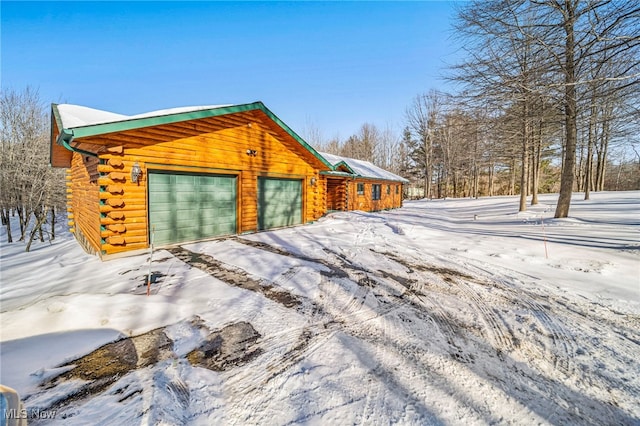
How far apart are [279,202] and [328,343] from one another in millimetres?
7543

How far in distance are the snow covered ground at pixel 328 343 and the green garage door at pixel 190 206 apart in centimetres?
169

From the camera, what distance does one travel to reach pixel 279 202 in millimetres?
9805

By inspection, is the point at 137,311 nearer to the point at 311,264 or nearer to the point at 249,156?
the point at 311,264

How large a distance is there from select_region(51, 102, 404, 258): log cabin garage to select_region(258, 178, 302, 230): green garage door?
37mm

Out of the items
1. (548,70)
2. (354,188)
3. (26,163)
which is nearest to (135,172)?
(548,70)

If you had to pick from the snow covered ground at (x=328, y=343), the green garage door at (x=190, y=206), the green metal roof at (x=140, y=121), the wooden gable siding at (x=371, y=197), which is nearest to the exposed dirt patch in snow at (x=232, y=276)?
the snow covered ground at (x=328, y=343)

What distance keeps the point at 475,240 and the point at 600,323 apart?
15.5 ft

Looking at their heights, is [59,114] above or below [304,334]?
above

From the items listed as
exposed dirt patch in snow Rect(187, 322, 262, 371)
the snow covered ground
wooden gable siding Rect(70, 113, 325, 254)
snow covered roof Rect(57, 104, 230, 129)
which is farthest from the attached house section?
exposed dirt patch in snow Rect(187, 322, 262, 371)

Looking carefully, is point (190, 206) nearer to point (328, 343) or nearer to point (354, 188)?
point (328, 343)

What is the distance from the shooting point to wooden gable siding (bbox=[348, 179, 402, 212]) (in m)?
17.0

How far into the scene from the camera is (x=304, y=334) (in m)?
2.84

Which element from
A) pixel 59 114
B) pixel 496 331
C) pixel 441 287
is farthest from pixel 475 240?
pixel 59 114

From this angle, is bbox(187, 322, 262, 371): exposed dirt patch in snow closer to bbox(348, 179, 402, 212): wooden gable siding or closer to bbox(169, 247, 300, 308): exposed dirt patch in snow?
bbox(169, 247, 300, 308): exposed dirt patch in snow
